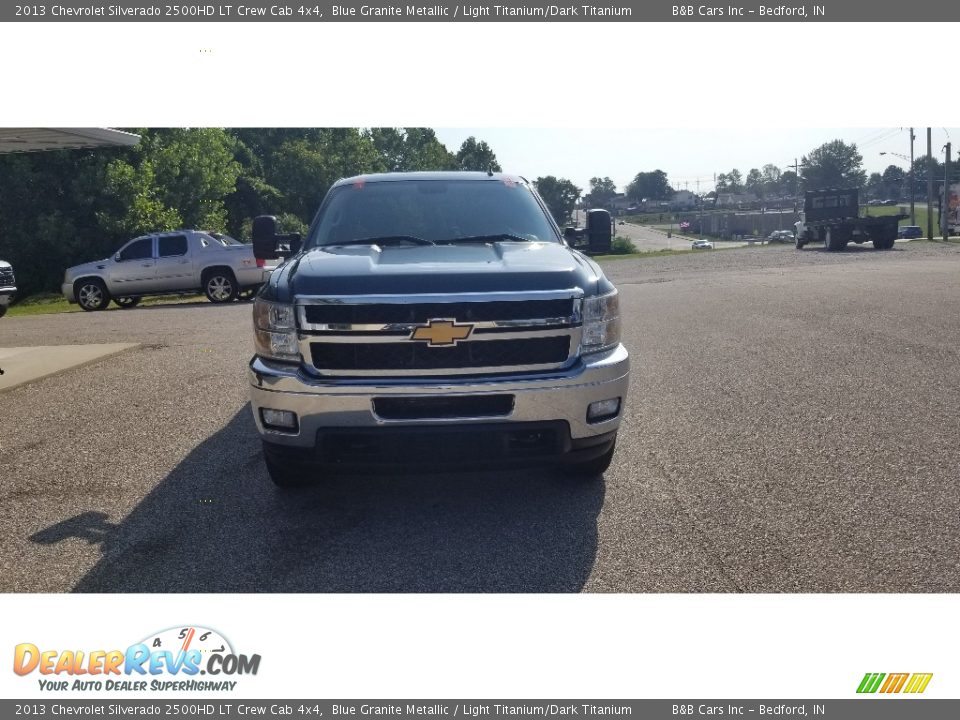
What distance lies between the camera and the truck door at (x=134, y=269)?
21641 mm

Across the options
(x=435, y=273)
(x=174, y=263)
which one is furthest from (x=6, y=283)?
(x=435, y=273)

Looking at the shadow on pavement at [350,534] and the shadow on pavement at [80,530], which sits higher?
the shadow on pavement at [80,530]

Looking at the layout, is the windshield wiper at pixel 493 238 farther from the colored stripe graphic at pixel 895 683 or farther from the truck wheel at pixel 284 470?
the colored stripe graphic at pixel 895 683

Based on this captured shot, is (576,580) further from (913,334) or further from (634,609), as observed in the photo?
(913,334)

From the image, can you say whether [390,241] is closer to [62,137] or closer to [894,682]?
[894,682]

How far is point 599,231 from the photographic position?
657cm

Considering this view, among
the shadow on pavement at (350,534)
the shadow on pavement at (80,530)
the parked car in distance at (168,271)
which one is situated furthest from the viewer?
the parked car in distance at (168,271)

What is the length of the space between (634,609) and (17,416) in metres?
6.18

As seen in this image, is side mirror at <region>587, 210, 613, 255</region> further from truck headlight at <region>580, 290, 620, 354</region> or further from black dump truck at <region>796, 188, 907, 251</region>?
black dump truck at <region>796, 188, 907, 251</region>

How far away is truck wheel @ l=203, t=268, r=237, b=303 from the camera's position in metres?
21.6

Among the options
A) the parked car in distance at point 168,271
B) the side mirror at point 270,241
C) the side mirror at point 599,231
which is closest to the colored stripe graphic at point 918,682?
the side mirror at point 599,231

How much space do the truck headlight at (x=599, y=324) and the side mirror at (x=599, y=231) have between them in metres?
1.72

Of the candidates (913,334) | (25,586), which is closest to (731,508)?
(25,586)

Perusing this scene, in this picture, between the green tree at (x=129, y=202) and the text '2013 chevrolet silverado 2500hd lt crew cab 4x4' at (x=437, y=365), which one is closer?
the text '2013 chevrolet silverado 2500hd lt crew cab 4x4' at (x=437, y=365)
